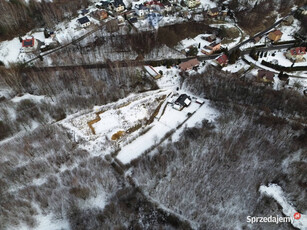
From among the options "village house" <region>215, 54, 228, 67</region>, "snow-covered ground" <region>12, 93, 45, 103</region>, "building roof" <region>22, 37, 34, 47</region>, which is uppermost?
"building roof" <region>22, 37, 34, 47</region>

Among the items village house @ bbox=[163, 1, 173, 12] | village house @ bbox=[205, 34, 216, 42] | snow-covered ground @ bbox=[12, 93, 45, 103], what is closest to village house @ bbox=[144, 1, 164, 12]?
village house @ bbox=[163, 1, 173, 12]

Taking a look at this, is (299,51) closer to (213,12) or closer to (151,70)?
(213,12)

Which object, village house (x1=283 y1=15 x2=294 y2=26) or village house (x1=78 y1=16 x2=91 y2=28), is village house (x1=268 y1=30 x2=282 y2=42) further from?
village house (x1=78 y1=16 x2=91 y2=28)

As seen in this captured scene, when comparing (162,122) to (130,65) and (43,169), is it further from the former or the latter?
(43,169)

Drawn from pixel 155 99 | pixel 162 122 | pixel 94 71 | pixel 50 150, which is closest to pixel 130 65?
pixel 94 71

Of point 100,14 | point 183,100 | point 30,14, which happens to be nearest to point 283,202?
point 183,100

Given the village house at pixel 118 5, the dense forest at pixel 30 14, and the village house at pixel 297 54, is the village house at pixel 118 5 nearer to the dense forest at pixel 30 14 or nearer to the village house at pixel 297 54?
the dense forest at pixel 30 14
